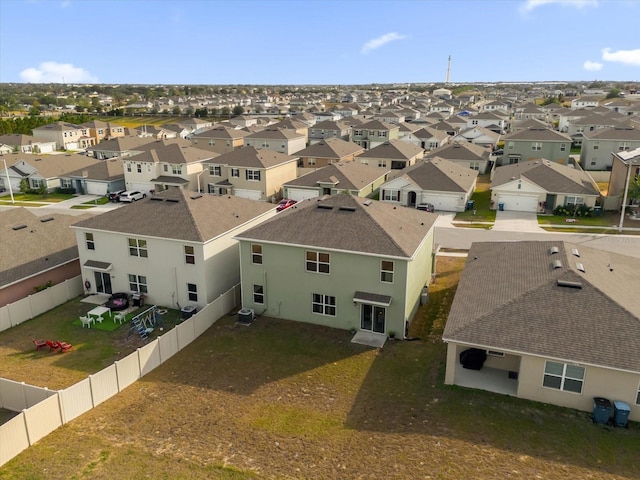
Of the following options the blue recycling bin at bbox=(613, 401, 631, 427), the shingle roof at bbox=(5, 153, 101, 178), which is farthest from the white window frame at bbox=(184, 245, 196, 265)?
the shingle roof at bbox=(5, 153, 101, 178)

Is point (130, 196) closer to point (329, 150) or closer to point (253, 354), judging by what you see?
point (329, 150)

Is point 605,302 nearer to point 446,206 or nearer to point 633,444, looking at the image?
point 633,444

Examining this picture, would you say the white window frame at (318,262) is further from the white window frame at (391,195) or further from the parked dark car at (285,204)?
the white window frame at (391,195)

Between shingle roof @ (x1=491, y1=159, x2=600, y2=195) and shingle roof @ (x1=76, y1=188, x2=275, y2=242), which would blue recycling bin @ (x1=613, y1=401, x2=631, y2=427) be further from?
shingle roof @ (x1=491, y1=159, x2=600, y2=195)

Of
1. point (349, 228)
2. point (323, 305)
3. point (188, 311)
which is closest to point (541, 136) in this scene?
point (349, 228)

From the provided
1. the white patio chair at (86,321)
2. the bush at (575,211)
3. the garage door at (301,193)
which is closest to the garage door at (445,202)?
the bush at (575,211)

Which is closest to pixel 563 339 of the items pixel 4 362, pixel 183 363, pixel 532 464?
pixel 532 464
